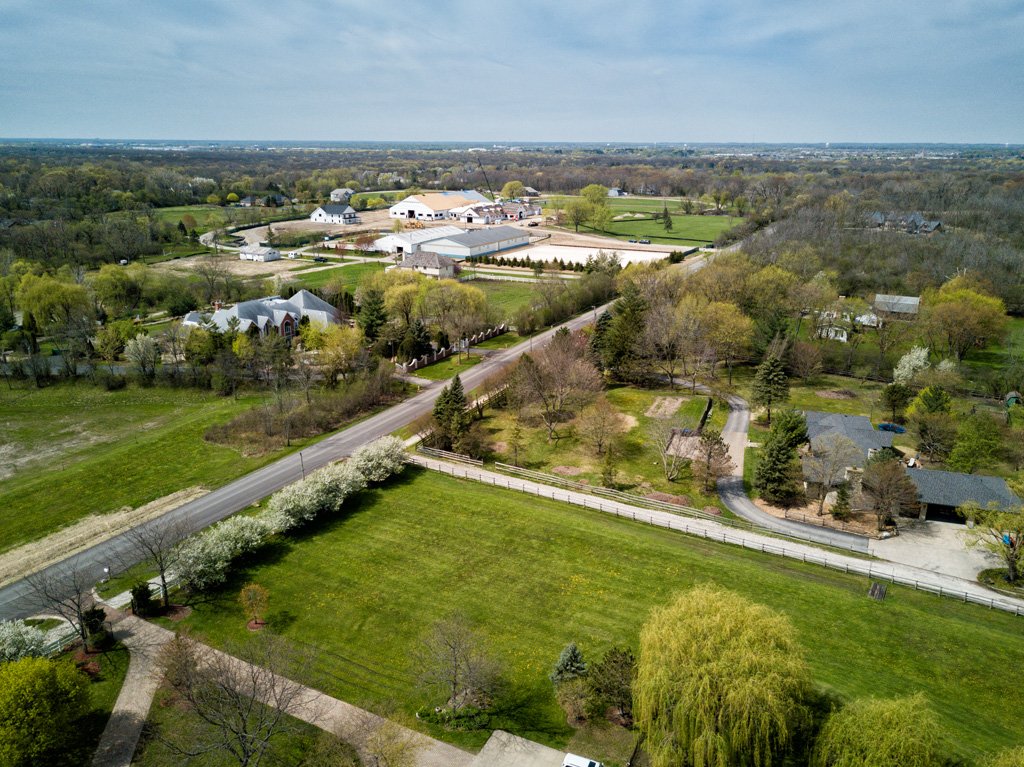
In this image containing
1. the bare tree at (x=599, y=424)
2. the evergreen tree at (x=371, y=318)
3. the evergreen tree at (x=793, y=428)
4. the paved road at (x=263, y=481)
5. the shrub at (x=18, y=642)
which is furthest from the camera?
the evergreen tree at (x=371, y=318)

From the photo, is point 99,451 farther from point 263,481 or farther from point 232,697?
point 232,697

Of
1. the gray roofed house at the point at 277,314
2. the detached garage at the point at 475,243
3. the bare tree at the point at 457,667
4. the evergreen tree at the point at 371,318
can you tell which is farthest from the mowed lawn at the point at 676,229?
the bare tree at the point at 457,667

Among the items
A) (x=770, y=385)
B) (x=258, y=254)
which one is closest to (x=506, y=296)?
(x=770, y=385)

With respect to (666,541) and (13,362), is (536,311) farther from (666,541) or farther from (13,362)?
(13,362)

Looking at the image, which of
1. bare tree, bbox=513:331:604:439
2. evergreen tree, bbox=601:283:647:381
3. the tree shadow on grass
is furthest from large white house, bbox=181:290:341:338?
the tree shadow on grass

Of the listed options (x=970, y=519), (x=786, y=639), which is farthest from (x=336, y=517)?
(x=970, y=519)

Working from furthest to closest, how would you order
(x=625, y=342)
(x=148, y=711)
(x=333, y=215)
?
(x=333, y=215)
(x=625, y=342)
(x=148, y=711)

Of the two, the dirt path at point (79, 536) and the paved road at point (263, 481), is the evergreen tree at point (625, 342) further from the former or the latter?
the dirt path at point (79, 536)
